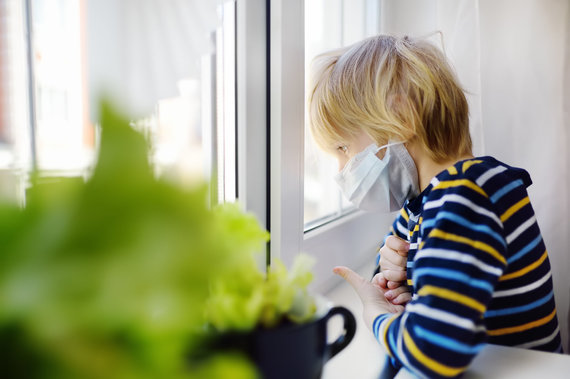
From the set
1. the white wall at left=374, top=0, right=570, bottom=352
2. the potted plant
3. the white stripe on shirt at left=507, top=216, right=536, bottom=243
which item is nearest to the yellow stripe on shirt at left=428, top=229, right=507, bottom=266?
the white stripe on shirt at left=507, top=216, right=536, bottom=243

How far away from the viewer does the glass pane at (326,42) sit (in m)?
0.92

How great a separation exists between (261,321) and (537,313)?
555 mm

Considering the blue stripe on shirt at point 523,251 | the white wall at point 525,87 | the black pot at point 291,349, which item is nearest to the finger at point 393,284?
the blue stripe on shirt at point 523,251

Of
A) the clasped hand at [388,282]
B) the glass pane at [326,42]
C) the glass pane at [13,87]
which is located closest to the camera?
the glass pane at [13,87]

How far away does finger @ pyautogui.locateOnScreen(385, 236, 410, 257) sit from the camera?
76 cm

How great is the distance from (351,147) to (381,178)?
76 mm

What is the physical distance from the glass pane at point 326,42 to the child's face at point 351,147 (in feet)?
0.37

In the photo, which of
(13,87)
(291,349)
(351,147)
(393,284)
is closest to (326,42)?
(351,147)

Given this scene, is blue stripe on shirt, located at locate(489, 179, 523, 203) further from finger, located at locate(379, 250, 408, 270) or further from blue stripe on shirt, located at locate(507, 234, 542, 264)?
finger, located at locate(379, 250, 408, 270)

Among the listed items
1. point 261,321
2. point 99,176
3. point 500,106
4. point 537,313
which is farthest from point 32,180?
point 500,106

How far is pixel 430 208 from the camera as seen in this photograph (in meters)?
0.57

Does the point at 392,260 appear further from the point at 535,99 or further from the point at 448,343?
the point at 535,99

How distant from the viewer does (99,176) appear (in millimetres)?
157

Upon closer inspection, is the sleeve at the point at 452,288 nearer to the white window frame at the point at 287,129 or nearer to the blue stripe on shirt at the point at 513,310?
the blue stripe on shirt at the point at 513,310
